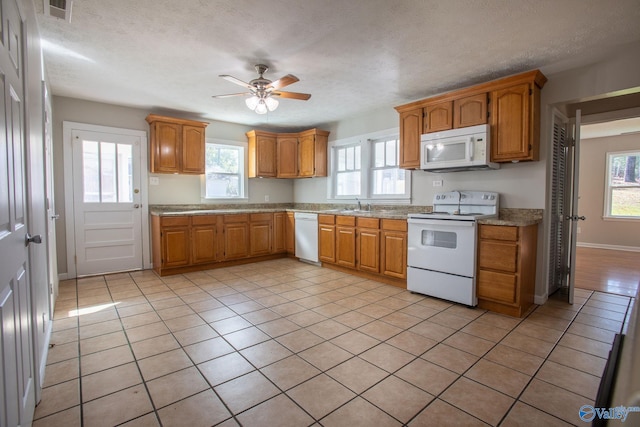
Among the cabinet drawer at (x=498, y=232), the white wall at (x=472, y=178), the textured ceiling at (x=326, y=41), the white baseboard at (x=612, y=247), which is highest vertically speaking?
the textured ceiling at (x=326, y=41)

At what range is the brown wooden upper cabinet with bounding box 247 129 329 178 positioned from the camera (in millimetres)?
5566

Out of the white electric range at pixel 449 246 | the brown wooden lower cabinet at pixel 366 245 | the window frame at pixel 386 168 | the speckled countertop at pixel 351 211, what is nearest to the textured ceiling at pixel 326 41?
the window frame at pixel 386 168

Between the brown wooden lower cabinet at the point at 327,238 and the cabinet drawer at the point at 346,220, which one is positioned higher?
the cabinet drawer at the point at 346,220

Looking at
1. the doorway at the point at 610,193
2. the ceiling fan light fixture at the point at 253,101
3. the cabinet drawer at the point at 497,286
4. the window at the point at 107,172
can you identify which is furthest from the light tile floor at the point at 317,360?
the doorway at the point at 610,193

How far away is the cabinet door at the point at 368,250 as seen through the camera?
13.6 feet

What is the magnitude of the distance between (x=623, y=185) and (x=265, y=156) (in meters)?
7.18

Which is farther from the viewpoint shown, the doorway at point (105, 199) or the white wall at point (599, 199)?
the white wall at point (599, 199)

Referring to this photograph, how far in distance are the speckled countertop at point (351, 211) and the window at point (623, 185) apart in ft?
16.4

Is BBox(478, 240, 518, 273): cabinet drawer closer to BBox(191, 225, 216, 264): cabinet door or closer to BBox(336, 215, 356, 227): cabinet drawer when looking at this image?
BBox(336, 215, 356, 227): cabinet drawer

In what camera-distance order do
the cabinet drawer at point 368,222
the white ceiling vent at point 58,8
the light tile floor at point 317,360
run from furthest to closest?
the cabinet drawer at point 368,222, the white ceiling vent at point 58,8, the light tile floor at point 317,360

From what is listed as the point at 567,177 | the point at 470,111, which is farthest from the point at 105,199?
the point at 567,177

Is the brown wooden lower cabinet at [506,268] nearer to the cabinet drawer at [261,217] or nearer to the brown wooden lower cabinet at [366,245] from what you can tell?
the brown wooden lower cabinet at [366,245]

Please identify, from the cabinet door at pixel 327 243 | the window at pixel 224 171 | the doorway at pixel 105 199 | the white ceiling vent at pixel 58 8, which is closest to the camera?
the white ceiling vent at pixel 58 8

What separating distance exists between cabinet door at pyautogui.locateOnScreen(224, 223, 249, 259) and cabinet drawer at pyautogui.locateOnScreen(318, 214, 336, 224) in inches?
47.7
